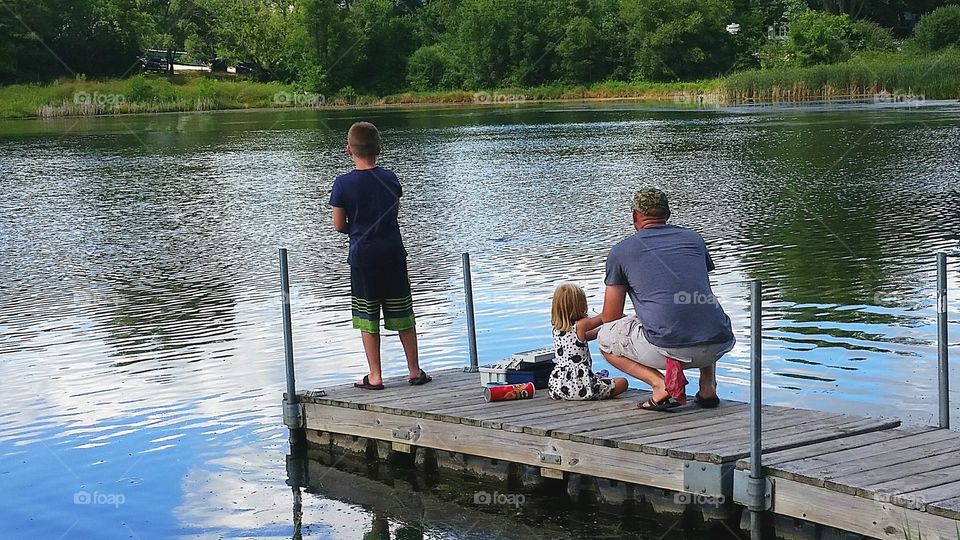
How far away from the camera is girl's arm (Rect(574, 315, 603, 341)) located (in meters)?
9.05

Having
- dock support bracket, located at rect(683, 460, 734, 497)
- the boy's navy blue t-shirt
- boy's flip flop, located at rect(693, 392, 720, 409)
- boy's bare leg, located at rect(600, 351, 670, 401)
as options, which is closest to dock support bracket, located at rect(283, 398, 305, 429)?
the boy's navy blue t-shirt

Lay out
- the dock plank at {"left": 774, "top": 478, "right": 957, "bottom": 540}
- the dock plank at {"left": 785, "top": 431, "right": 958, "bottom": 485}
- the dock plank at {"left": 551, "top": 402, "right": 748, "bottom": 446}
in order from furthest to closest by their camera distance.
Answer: the dock plank at {"left": 551, "top": 402, "right": 748, "bottom": 446} → the dock plank at {"left": 785, "top": 431, "right": 958, "bottom": 485} → the dock plank at {"left": 774, "top": 478, "right": 957, "bottom": 540}

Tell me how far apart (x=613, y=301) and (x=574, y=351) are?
0.61 meters

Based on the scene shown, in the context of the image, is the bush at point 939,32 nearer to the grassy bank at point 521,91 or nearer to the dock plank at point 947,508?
the grassy bank at point 521,91

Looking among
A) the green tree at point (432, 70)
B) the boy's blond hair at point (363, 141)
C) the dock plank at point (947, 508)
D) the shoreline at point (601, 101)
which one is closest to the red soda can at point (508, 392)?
the boy's blond hair at point (363, 141)

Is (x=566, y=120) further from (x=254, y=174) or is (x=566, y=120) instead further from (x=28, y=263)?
(x=28, y=263)

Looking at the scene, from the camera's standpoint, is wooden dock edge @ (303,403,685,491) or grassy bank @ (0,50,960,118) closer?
wooden dock edge @ (303,403,685,491)

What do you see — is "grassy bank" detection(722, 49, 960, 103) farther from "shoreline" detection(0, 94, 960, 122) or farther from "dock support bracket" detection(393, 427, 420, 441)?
"dock support bracket" detection(393, 427, 420, 441)

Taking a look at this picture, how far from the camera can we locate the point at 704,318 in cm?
840

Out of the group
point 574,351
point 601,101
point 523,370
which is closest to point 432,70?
point 601,101

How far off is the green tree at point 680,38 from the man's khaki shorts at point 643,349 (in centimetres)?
8044

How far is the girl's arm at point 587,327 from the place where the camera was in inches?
356

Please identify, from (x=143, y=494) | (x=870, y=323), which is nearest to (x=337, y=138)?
(x=870, y=323)

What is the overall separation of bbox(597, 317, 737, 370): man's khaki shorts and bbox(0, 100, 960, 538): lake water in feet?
3.83
